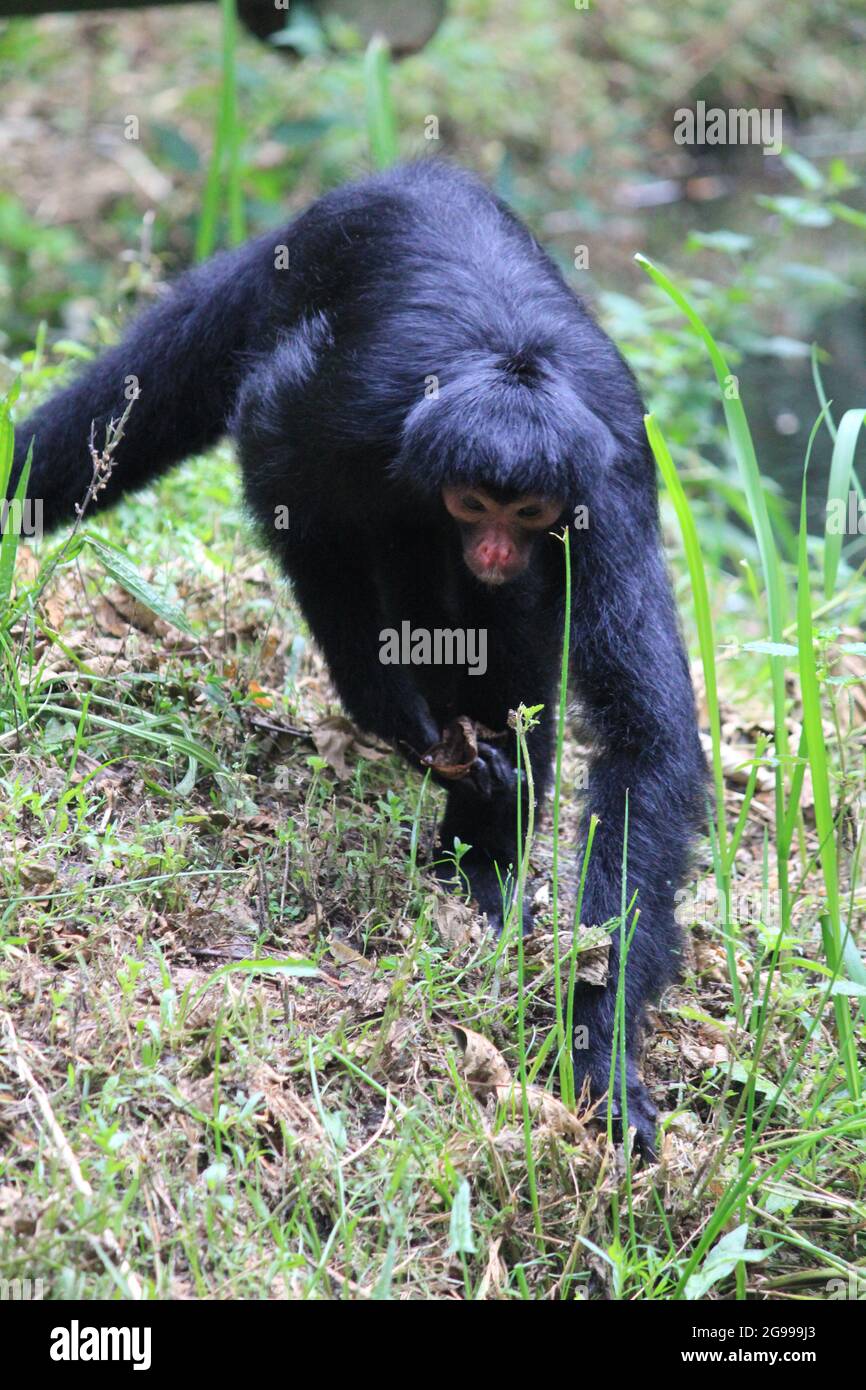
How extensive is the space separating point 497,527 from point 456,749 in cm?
103

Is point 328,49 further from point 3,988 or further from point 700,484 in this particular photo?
point 3,988

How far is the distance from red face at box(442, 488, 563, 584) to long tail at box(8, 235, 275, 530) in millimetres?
1574

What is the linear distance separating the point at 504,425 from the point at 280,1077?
2195mm

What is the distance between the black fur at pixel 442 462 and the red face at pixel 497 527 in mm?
96

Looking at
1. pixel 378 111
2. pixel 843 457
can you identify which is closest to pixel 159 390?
pixel 843 457

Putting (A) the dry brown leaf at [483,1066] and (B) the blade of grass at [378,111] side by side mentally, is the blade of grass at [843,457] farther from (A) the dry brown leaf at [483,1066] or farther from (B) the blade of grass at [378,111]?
(B) the blade of grass at [378,111]

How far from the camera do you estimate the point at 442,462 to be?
4.88 m

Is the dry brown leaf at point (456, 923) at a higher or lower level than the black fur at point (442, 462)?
lower

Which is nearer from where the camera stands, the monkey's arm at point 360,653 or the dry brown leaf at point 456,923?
the dry brown leaf at point 456,923

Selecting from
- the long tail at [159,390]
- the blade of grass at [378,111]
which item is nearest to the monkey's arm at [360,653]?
the long tail at [159,390]

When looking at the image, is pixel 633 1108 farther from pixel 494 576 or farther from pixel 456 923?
pixel 494 576

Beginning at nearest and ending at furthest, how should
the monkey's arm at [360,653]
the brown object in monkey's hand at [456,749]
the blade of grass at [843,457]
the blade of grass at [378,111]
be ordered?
the blade of grass at [843,457], the brown object in monkey's hand at [456,749], the monkey's arm at [360,653], the blade of grass at [378,111]

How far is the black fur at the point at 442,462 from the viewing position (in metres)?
4.91

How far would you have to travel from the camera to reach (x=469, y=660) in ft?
Result: 19.2
